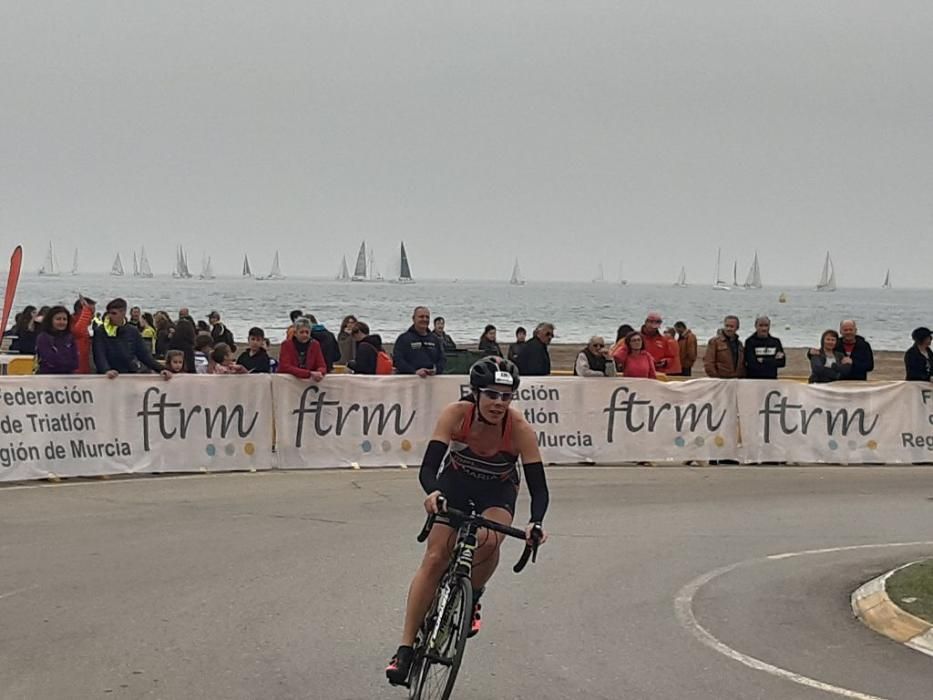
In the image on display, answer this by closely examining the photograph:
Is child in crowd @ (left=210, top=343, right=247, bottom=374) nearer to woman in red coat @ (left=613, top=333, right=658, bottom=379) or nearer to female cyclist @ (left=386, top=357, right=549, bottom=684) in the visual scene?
woman in red coat @ (left=613, top=333, right=658, bottom=379)

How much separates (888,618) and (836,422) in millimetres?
10353

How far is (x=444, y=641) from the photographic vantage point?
639cm

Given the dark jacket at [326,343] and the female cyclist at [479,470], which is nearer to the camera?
the female cyclist at [479,470]

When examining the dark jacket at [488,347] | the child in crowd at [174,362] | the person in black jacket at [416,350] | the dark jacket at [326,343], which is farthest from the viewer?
the dark jacket at [488,347]

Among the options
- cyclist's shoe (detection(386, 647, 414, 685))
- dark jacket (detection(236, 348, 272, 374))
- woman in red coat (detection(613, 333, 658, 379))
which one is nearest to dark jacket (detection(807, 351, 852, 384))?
woman in red coat (detection(613, 333, 658, 379))

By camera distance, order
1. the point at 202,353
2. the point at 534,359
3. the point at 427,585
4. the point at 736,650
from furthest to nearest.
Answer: the point at 534,359, the point at 202,353, the point at 736,650, the point at 427,585

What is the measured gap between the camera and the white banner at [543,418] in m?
16.9

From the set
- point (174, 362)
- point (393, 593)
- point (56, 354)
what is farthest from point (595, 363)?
point (393, 593)

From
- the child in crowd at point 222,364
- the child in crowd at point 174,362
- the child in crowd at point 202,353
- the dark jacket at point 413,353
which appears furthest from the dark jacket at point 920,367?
the child in crowd at point 174,362

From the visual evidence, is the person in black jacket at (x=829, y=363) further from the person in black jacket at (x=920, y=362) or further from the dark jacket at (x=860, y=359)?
the person in black jacket at (x=920, y=362)

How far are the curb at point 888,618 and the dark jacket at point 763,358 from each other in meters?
9.49

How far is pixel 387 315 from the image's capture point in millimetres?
107250

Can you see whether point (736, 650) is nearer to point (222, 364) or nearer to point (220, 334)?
point (222, 364)

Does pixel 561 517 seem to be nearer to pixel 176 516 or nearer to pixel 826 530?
pixel 826 530
